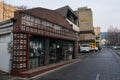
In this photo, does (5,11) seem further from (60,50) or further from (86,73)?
(86,73)

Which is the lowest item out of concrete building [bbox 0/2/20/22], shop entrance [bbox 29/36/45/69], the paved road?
the paved road

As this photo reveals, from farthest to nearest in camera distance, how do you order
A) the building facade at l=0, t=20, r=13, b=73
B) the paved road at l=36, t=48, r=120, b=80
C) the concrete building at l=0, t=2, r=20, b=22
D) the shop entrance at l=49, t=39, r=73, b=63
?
1. the concrete building at l=0, t=2, r=20, b=22
2. the shop entrance at l=49, t=39, r=73, b=63
3. the building facade at l=0, t=20, r=13, b=73
4. the paved road at l=36, t=48, r=120, b=80

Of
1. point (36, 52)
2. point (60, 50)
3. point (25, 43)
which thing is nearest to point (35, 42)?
point (36, 52)

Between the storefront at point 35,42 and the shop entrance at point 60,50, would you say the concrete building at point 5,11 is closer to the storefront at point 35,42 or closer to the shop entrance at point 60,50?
the shop entrance at point 60,50

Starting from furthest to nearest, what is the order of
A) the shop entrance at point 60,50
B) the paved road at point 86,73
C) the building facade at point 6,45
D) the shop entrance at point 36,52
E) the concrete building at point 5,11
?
the concrete building at point 5,11 < the shop entrance at point 60,50 < the shop entrance at point 36,52 < the building facade at point 6,45 < the paved road at point 86,73

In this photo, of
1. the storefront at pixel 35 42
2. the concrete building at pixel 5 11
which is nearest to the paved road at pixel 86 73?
the storefront at pixel 35 42

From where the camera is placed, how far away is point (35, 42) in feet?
58.0

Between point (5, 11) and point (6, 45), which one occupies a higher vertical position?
point (5, 11)

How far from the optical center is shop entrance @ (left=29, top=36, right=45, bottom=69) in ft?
55.6

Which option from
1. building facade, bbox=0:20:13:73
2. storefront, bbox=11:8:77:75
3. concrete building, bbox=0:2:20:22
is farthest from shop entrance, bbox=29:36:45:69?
concrete building, bbox=0:2:20:22

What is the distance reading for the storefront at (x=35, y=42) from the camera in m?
14.7

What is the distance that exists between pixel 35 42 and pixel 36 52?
849mm

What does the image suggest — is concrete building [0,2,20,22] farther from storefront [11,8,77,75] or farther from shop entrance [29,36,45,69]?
shop entrance [29,36,45,69]

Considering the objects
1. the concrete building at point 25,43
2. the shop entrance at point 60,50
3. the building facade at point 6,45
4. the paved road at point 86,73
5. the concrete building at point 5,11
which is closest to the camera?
the paved road at point 86,73
